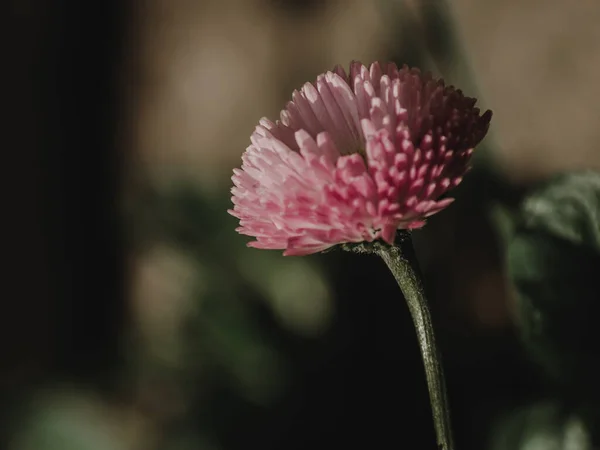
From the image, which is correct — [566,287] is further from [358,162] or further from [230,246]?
[230,246]

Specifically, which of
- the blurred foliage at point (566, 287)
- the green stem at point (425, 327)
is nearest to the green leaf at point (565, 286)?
the blurred foliage at point (566, 287)

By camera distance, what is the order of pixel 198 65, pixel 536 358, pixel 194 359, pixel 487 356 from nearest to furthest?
pixel 536 358 < pixel 487 356 < pixel 194 359 < pixel 198 65

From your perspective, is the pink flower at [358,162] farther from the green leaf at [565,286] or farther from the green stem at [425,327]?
the green leaf at [565,286]

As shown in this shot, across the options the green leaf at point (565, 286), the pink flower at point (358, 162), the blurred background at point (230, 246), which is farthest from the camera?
the blurred background at point (230, 246)

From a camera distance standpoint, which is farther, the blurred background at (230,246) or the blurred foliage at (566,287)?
the blurred background at (230,246)

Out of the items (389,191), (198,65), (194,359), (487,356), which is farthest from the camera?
(198,65)

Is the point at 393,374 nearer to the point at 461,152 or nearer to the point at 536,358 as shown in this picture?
the point at 536,358

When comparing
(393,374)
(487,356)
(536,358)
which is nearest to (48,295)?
(393,374)
